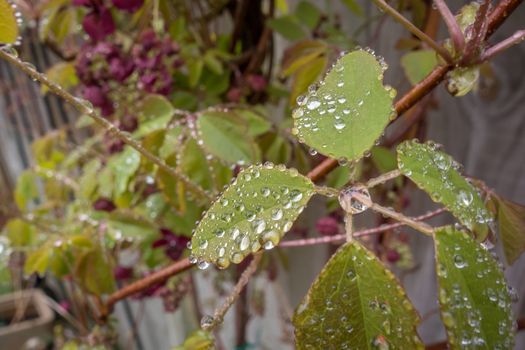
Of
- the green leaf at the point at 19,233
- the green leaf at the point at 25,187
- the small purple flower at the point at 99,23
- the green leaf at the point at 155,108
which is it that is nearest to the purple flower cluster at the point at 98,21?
the small purple flower at the point at 99,23

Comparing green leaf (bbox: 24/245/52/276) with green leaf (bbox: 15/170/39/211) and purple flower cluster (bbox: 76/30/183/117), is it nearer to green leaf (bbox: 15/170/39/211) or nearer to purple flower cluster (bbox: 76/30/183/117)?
purple flower cluster (bbox: 76/30/183/117)

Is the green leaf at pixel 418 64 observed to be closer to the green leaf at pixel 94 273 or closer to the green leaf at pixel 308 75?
the green leaf at pixel 308 75

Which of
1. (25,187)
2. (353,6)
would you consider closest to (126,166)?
(353,6)

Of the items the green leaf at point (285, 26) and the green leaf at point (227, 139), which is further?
the green leaf at point (285, 26)

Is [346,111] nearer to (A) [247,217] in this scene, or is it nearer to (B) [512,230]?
(A) [247,217]

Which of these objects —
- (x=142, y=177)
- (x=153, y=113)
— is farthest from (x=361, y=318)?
(x=142, y=177)

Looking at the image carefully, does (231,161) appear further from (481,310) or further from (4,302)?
(4,302)
